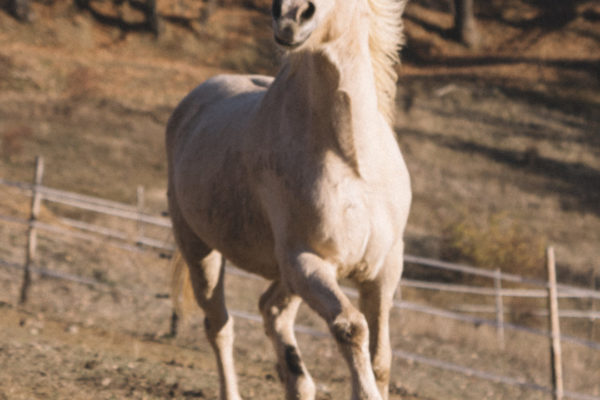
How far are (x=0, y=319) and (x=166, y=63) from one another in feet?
56.2

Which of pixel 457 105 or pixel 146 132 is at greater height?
pixel 457 105

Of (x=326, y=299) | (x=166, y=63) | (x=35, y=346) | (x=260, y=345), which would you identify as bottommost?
(x=166, y=63)

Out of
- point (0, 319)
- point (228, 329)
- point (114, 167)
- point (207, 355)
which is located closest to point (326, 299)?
point (228, 329)

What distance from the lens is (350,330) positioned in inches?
110

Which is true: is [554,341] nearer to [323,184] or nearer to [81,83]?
[323,184]

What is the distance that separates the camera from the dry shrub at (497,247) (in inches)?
587

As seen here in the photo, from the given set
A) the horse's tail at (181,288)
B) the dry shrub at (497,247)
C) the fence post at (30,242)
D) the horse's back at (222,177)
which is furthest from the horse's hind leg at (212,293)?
the dry shrub at (497,247)

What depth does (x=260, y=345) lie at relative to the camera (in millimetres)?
8945

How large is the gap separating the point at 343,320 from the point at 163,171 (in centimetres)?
1551

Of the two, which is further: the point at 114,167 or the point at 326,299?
the point at 114,167

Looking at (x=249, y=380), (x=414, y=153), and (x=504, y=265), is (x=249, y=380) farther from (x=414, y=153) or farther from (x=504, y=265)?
(x=414, y=153)

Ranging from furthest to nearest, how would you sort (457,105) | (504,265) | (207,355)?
(457,105) → (504,265) → (207,355)

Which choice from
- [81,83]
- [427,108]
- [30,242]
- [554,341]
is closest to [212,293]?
[554,341]

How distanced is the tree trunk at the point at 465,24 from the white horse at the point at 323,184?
2192cm
